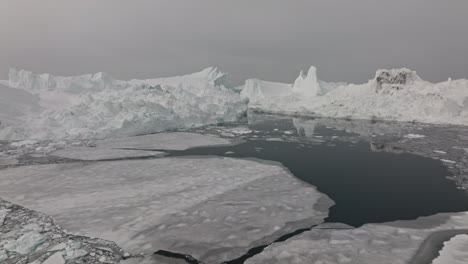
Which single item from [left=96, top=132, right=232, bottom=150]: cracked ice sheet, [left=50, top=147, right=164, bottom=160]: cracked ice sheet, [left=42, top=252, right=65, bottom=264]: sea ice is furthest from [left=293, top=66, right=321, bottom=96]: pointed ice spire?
[left=42, top=252, right=65, bottom=264]: sea ice

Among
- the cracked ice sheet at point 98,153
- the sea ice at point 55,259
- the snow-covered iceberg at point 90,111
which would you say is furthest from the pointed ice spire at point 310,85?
the sea ice at point 55,259

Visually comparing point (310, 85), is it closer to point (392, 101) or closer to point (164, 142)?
point (392, 101)

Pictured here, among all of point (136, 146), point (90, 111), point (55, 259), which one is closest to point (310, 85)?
point (90, 111)

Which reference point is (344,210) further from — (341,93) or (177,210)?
(341,93)

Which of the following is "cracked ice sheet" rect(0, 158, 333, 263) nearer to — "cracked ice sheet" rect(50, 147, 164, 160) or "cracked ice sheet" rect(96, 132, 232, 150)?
"cracked ice sheet" rect(50, 147, 164, 160)

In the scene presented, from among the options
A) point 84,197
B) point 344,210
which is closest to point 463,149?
point 344,210
